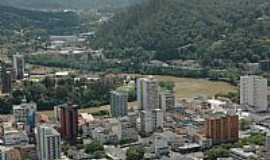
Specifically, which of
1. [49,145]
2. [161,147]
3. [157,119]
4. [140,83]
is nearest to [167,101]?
[140,83]

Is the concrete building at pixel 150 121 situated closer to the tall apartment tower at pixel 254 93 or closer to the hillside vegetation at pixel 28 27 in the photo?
the tall apartment tower at pixel 254 93

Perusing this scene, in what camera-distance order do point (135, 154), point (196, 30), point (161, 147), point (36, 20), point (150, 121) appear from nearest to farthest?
point (135, 154), point (161, 147), point (150, 121), point (196, 30), point (36, 20)

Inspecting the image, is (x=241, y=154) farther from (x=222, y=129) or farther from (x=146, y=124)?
(x=146, y=124)

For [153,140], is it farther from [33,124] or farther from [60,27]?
[60,27]

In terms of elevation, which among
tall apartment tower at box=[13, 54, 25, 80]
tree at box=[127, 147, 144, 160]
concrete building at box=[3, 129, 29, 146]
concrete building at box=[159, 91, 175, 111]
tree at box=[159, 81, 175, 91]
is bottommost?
tree at box=[127, 147, 144, 160]

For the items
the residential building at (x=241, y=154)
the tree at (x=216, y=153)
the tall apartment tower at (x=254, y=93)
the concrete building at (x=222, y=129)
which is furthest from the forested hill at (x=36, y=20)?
the residential building at (x=241, y=154)

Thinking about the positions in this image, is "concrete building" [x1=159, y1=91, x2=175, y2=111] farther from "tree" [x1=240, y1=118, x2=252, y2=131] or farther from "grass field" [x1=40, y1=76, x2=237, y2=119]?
"tree" [x1=240, y1=118, x2=252, y2=131]

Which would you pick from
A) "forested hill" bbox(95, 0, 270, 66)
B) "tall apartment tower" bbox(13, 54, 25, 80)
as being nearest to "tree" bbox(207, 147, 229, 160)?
"tall apartment tower" bbox(13, 54, 25, 80)
